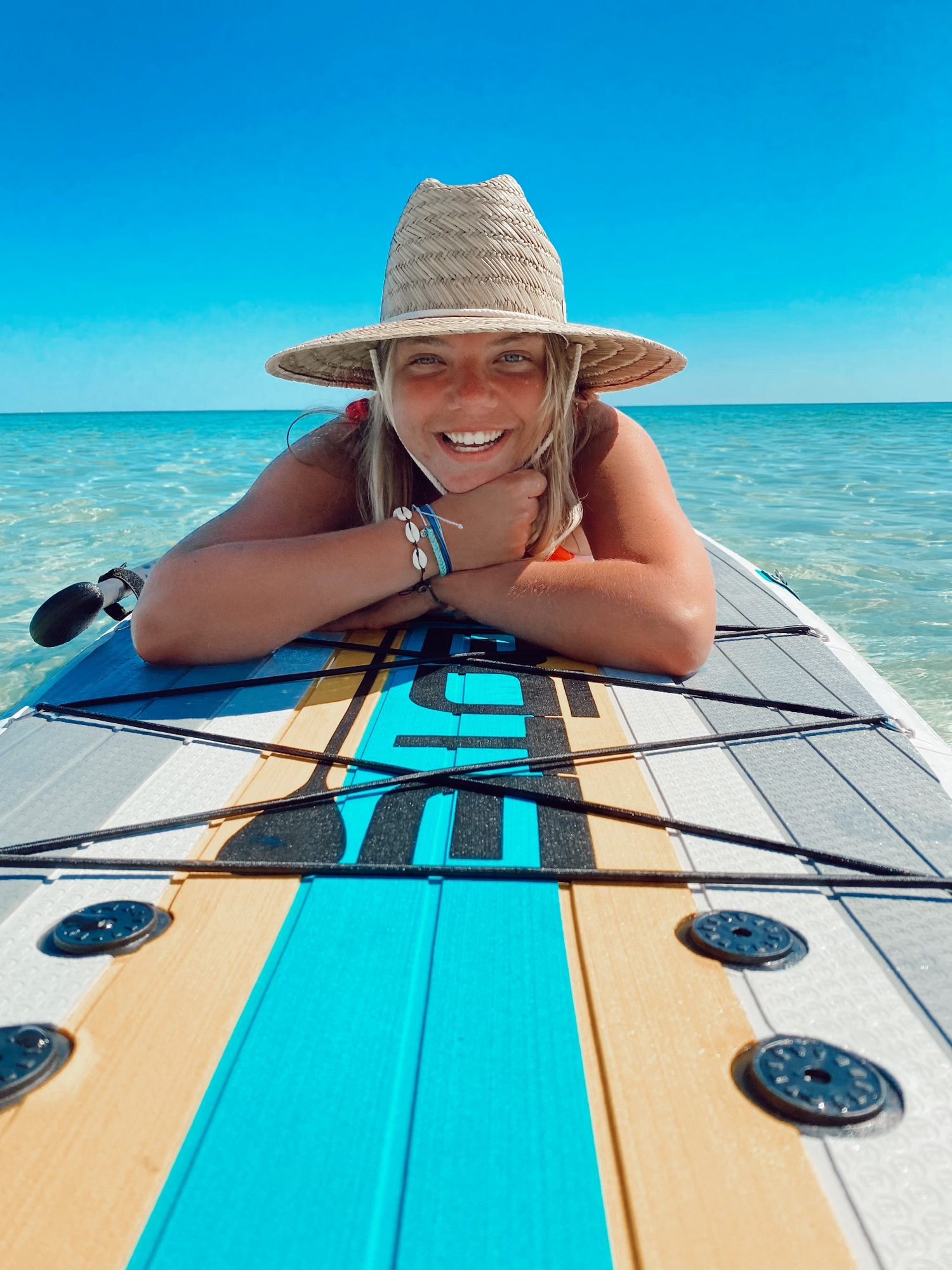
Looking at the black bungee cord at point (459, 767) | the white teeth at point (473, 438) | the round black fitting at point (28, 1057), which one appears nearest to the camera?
the round black fitting at point (28, 1057)

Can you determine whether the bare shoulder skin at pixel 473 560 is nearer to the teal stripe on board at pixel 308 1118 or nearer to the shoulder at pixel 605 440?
the shoulder at pixel 605 440

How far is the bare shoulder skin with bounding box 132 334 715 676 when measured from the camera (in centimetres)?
166

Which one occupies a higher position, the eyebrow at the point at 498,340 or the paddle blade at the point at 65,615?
the eyebrow at the point at 498,340

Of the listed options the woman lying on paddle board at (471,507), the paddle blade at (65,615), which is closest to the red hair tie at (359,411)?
the woman lying on paddle board at (471,507)

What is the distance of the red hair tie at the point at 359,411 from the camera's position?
2193mm

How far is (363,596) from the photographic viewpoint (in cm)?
175

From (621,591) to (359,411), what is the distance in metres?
0.97

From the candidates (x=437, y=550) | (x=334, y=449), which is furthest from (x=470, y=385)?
(x=334, y=449)

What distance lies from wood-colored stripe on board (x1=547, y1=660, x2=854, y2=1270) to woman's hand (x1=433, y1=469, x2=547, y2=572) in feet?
3.21

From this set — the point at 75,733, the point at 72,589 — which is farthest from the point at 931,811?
the point at 72,589

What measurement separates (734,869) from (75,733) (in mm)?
1129

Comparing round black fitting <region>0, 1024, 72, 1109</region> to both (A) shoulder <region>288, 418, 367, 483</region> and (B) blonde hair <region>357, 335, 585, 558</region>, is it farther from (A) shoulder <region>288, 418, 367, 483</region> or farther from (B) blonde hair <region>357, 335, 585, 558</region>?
(A) shoulder <region>288, 418, 367, 483</region>

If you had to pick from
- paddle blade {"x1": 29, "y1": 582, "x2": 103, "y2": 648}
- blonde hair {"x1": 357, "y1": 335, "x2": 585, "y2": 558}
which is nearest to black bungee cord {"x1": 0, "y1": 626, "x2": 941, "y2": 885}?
blonde hair {"x1": 357, "y1": 335, "x2": 585, "y2": 558}

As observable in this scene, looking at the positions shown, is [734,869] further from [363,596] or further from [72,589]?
[72,589]
